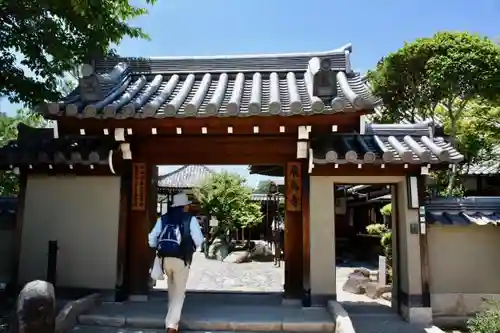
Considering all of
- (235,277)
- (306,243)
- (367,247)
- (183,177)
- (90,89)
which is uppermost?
(183,177)

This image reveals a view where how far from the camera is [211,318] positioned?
672 centimetres

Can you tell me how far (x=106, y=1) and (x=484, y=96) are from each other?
12.9m

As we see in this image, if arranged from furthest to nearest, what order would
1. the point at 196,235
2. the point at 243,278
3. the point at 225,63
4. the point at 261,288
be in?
the point at 243,278 → the point at 261,288 → the point at 225,63 → the point at 196,235

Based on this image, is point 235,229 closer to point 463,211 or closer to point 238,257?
point 238,257

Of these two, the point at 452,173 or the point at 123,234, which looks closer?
the point at 123,234

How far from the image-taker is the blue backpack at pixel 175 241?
607cm

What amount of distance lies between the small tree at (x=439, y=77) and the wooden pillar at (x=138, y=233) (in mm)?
9923

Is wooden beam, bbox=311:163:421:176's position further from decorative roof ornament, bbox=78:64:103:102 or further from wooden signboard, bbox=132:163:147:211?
decorative roof ornament, bbox=78:64:103:102

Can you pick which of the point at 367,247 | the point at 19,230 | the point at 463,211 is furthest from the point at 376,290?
the point at 19,230

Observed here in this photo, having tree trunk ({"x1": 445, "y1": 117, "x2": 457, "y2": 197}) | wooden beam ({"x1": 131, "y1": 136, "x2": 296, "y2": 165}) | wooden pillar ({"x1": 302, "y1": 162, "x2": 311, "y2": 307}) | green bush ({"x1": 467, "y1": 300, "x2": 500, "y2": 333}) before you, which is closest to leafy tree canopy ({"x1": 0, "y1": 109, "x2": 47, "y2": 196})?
wooden beam ({"x1": 131, "y1": 136, "x2": 296, "y2": 165})

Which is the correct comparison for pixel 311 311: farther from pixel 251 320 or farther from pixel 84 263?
pixel 84 263

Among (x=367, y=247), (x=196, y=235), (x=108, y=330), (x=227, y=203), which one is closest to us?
(x=196, y=235)

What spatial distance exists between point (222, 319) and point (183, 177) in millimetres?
23680

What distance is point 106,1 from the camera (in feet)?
23.9
